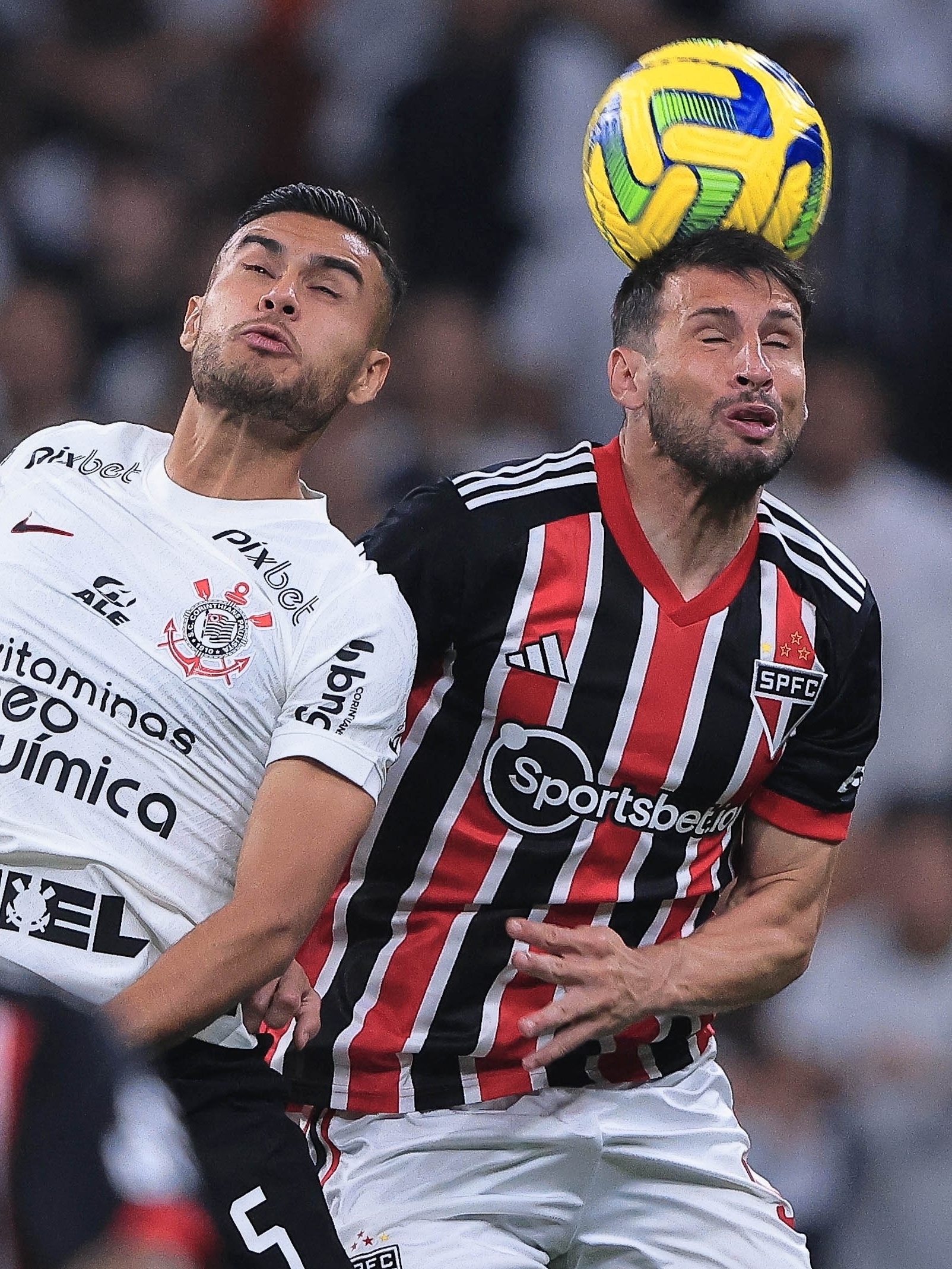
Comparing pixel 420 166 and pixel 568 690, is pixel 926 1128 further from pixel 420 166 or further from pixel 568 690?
pixel 420 166

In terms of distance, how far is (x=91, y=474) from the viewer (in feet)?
8.63

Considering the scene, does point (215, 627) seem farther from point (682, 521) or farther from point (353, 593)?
point (682, 521)

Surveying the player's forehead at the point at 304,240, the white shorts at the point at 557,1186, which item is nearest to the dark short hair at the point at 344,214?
the player's forehead at the point at 304,240

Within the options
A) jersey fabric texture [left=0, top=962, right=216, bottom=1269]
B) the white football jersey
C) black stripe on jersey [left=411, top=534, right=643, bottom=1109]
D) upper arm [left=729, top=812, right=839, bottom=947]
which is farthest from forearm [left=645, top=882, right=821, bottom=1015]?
jersey fabric texture [left=0, top=962, right=216, bottom=1269]

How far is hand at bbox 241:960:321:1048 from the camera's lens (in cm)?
240

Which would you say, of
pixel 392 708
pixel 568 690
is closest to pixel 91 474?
pixel 392 708

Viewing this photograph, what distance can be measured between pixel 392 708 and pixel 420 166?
3.19 metres

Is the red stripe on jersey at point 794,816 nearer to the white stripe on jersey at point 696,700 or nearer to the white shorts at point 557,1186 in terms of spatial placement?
the white stripe on jersey at point 696,700

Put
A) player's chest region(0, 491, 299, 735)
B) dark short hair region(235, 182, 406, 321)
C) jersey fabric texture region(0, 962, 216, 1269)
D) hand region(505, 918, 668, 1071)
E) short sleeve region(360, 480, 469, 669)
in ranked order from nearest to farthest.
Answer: jersey fabric texture region(0, 962, 216, 1269), player's chest region(0, 491, 299, 735), hand region(505, 918, 668, 1071), short sleeve region(360, 480, 469, 669), dark short hair region(235, 182, 406, 321)

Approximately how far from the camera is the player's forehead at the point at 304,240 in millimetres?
2771

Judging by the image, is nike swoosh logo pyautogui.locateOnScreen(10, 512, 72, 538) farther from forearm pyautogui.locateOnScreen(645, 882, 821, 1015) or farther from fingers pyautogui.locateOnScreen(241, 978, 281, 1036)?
forearm pyautogui.locateOnScreen(645, 882, 821, 1015)

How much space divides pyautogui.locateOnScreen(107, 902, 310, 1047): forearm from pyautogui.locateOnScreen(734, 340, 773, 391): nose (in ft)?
3.69

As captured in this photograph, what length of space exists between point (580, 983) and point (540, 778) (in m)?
0.35

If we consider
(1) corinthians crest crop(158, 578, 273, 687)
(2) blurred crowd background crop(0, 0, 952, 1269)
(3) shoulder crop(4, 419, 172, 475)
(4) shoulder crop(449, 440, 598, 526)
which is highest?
Answer: (2) blurred crowd background crop(0, 0, 952, 1269)
